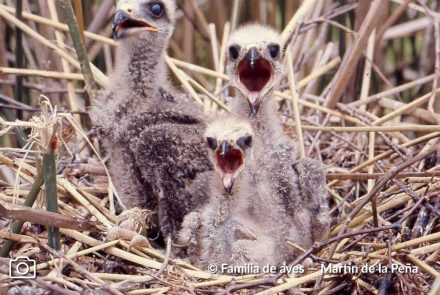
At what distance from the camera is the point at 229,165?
10.3 feet

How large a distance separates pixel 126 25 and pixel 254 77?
0.50 metres

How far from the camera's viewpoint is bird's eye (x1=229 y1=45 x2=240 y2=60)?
3.42 m

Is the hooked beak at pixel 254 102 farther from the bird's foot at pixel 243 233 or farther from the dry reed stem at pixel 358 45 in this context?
the dry reed stem at pixel 358 45

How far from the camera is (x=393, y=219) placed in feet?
11.8

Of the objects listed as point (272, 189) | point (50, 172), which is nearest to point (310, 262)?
point (272, 189)

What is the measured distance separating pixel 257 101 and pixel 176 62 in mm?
1083

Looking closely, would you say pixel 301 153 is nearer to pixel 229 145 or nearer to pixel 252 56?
pixel 252 56

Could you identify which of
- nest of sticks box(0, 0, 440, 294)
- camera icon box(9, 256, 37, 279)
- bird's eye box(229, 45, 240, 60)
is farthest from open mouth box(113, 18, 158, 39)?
camera icon box(9, 256, 37, 279)

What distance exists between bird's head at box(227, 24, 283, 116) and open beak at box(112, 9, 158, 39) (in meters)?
0.33

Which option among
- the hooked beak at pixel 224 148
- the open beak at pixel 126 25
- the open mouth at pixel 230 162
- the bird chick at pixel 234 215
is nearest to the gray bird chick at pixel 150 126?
the open beak at pixel 126 25

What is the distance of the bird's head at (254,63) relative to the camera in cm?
336

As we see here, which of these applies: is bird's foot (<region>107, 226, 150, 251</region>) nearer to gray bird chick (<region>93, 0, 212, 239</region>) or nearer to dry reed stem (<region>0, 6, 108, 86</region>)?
gray bird chick (<region>93, 0, 212, 239</region>)

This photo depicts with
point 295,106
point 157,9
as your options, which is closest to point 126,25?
point 157,9

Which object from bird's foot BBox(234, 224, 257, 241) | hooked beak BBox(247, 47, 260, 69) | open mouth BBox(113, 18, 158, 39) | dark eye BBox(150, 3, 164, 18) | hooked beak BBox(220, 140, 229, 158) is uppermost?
Result: dark eye BBox(150, 3, 164, 18)
